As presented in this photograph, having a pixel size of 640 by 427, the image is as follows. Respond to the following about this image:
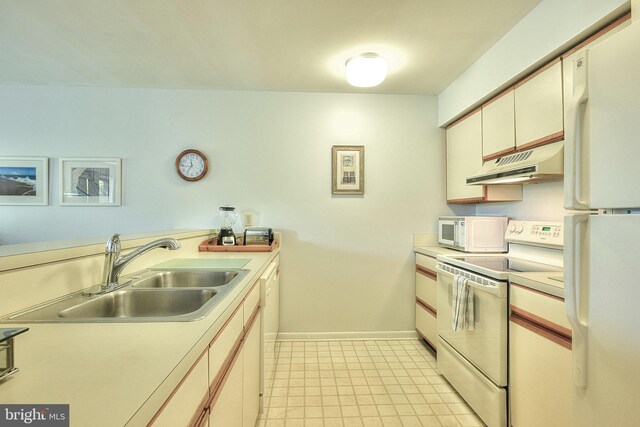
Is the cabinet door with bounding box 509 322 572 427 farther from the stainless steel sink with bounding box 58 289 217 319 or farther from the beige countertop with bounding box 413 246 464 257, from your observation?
the stainless steel sink with bounding box 58 289 217 319

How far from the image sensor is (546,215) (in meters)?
2.05

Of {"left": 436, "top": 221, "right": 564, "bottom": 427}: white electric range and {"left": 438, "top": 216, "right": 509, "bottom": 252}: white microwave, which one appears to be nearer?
{"left": 436, "top": 221, "right": 564, "bottom": 427}: white electric range

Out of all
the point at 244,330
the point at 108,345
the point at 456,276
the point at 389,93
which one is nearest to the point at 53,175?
the point at 244,330

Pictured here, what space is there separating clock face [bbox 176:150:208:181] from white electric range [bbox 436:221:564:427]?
7.24ft

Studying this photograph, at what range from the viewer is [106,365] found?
23.1 inches

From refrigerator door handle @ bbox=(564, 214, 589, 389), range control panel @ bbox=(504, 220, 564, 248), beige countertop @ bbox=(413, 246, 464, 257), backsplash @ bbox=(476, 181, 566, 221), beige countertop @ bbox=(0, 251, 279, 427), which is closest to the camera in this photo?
beige countertop @ bbox=(0, 251, 279, 427)

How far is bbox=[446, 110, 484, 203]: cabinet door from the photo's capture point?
2.35m

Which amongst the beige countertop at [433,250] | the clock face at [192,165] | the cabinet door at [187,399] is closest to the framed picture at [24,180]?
the clock face at [192,165]

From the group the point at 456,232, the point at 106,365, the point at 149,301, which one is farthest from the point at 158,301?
the point at 456,232

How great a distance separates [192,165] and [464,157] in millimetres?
2463

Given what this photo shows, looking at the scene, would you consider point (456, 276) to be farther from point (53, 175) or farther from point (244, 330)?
point (53, 175)

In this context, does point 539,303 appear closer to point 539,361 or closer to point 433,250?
point 539,361

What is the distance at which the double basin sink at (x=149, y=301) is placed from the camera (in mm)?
853

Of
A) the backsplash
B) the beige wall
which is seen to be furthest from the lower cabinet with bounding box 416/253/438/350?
the backsplash
